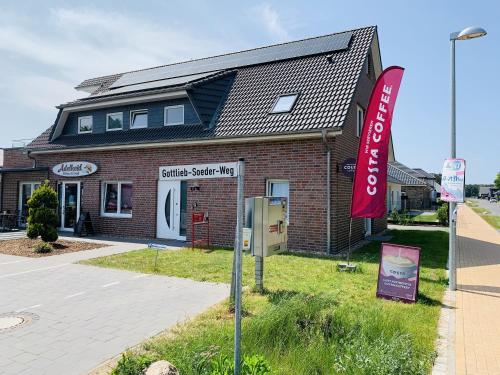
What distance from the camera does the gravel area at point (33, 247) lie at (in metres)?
11.5

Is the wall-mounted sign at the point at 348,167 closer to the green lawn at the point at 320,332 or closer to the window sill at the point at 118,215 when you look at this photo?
the green lawn at the point at 320,332

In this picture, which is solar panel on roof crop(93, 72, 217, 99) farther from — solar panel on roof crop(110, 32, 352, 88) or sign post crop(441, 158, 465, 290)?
sign post crop(441, 158, 465, 290)

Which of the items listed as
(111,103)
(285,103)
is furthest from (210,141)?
(111,103)

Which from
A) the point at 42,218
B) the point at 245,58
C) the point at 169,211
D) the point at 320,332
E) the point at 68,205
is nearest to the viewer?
the point at 320,332

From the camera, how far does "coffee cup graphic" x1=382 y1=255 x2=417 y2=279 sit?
6.67m

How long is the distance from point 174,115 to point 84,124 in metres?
5.10

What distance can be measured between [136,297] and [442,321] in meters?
5.03

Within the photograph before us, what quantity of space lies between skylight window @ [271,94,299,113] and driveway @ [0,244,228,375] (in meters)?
6.90

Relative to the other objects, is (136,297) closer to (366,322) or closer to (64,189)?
(366,322)

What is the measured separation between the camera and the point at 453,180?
764cm

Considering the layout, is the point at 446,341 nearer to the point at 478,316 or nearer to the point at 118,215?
the point at 478,316

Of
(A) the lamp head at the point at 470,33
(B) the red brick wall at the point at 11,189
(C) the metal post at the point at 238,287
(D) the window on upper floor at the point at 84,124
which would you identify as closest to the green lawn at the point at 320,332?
(C) the metal post at the point at 238,287

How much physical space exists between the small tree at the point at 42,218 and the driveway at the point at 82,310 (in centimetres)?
306

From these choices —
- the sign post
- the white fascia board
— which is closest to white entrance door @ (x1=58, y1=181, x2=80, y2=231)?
the white fascia board
